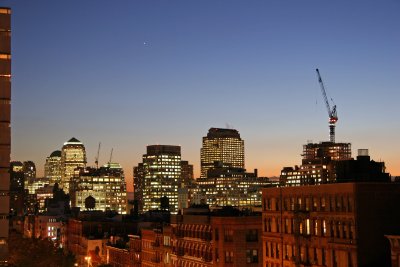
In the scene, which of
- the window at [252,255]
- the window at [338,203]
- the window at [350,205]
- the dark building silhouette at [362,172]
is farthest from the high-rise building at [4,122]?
the window at [252,255]

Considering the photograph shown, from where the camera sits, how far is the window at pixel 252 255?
99.5m

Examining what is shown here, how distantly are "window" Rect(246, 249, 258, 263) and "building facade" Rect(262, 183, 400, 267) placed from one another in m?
7.09

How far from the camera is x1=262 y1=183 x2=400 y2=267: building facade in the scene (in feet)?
240

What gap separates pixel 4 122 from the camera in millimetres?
41688

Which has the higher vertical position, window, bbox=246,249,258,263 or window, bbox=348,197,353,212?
window, bbox=348,197,353,212

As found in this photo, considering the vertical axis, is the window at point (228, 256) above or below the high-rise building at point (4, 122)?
below

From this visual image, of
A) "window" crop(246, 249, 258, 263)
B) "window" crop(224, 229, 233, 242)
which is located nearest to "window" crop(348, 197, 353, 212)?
"window" crop(246, 249, 258, 263)

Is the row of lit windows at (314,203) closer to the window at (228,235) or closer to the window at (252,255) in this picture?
the window at (228,235)

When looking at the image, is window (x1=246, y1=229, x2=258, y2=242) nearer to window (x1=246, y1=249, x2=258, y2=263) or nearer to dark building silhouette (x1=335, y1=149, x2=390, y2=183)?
window (x1=246, y1=249, x2=258, y2=263)

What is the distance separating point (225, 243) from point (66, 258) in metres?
53.1

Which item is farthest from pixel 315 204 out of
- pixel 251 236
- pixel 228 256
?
pixel 228 256

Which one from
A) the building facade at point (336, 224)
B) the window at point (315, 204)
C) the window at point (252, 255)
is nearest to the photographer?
the building facade at point (336, 224)

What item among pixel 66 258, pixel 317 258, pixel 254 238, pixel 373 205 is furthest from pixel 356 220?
pixel 66 258

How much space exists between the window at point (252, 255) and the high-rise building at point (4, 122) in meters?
60.3
